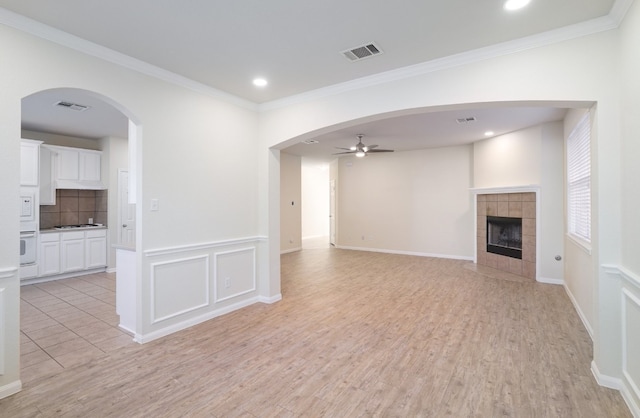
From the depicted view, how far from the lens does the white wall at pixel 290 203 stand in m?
8.48

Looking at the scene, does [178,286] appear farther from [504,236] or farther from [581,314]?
[504,236]

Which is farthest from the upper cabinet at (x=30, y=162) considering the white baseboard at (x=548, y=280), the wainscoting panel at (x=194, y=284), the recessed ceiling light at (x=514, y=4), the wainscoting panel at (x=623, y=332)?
the white baseboard at (x=548, y=280)

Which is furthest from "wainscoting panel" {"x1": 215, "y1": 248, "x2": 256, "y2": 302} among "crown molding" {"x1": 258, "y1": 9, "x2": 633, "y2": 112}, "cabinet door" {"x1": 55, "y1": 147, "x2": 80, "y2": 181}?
"cabinet door" {"x1": 55, "y1": 147, "x2": 80, "y2": 181}

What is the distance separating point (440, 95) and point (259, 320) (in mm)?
3150

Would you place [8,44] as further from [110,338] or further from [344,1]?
[110,338]

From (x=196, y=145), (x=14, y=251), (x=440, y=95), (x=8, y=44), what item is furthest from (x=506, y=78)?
(x=14, y=251)

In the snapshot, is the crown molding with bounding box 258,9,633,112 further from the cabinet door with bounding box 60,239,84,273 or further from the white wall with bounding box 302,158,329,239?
the white wall with bounding box 302,158,329,239

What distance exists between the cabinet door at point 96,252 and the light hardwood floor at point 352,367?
4046 millimetres

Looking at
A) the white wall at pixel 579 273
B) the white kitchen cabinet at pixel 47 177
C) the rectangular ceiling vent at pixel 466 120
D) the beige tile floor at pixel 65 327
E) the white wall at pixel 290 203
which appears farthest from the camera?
the white wall at pixel 290 203

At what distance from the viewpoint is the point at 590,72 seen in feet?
7.97

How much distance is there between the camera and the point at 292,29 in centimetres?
255

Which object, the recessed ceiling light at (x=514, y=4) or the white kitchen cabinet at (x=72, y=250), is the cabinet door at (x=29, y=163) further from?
the recessed ceiling light at (x=514, y=4)

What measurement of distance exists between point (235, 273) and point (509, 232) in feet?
17.5

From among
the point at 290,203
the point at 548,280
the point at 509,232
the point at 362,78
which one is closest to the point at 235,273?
the point at 362,78
